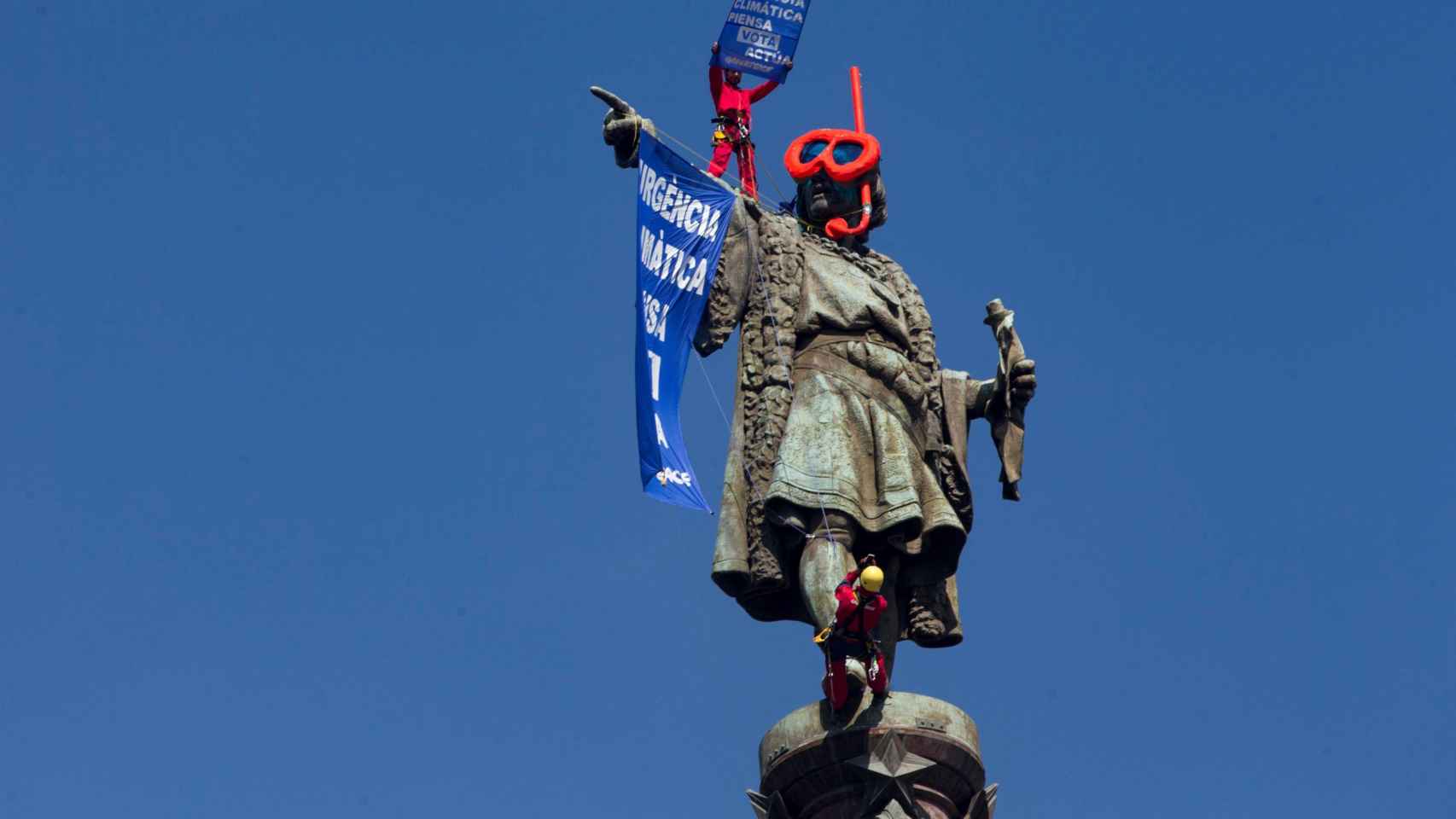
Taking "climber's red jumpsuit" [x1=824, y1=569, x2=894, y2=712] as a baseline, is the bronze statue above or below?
above

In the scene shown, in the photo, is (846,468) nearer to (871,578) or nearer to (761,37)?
(871,578)

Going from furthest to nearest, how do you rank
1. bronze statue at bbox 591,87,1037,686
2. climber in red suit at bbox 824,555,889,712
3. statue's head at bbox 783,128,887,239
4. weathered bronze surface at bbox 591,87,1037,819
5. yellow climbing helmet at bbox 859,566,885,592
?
statue's head at bbox 783,128,887,239 < bronze statue at bbox 591,87,1037,686 < weathered bronze surface at bbox 591,87,1037,819 < climber in red suit at bbox 824,555,889,712 < yellow climbing helmet at bbox 859,566,885,592

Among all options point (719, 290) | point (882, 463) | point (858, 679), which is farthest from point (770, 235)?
point (858, 679)

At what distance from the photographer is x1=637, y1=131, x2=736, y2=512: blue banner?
83.9 feet

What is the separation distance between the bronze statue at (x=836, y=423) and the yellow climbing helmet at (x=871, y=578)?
0.96 metres

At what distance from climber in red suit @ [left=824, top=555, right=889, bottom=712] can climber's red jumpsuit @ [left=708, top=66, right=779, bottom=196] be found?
5345 millimetres

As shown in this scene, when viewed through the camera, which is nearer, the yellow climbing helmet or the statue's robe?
the yellow climbing helmet

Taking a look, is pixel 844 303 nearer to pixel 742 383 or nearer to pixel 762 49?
pixel 742 383

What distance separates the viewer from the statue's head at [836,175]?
28078 millimetres

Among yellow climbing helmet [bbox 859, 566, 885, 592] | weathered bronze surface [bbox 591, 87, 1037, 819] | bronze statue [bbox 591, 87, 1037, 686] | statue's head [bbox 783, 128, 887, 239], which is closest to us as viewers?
yellow climbing helmet [bbox 859, 566, 885, 592]

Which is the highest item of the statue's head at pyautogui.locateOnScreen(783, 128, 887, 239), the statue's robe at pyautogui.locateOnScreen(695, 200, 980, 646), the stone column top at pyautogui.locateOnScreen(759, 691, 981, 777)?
the statue's head at pyautogui.locateOnScreen(783, 128, 887, 239)

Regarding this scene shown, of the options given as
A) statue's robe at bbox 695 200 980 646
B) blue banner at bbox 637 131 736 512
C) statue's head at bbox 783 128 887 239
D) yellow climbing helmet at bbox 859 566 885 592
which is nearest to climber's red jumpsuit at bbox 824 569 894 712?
yellow climbing helmet at bbox 859 566 885 592

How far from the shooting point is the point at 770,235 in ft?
89.2

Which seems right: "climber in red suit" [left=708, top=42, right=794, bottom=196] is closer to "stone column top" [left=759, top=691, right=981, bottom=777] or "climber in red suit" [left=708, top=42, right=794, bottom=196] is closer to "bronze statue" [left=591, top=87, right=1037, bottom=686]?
"bronze statue" [left=591, top=87, right=1037, bottom=686]
